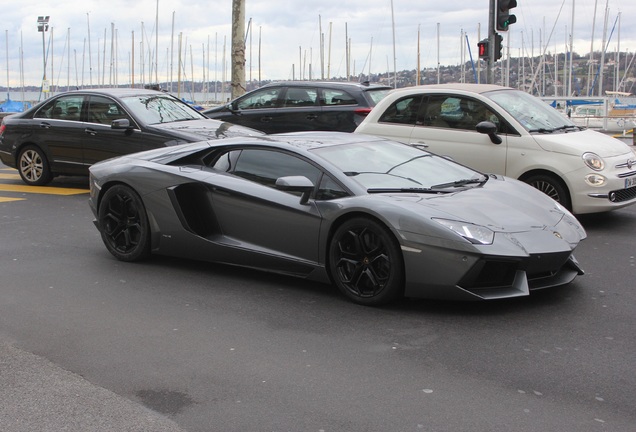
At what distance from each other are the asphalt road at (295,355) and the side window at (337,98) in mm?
7783

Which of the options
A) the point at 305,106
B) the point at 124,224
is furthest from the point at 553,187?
the point at 305,106

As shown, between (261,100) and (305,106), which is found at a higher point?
(261,100)

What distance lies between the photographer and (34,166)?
13.6 metres

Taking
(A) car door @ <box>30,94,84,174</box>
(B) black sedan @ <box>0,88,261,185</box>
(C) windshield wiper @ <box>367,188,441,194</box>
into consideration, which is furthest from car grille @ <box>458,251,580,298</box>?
(A) car door @ <box>30,94,84,174</box>

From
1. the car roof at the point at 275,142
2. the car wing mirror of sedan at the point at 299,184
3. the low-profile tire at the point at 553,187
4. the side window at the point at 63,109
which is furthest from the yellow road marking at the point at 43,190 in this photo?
the car wing mirror of sedan at the point at 299,184

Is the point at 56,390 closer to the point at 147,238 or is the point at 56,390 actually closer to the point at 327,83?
the point at 147,238

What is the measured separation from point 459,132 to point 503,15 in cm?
677

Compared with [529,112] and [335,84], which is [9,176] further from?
[529,112]

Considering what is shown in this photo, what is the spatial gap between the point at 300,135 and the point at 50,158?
7.21 metres

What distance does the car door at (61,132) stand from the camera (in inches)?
513

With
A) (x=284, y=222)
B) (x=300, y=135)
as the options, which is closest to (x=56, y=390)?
(x=284, y=222)

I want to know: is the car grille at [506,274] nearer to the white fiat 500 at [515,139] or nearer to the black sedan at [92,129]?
the white fiat 500 at [515,139]

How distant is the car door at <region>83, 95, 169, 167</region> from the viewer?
12.4 m

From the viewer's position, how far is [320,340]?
5434mm
